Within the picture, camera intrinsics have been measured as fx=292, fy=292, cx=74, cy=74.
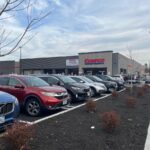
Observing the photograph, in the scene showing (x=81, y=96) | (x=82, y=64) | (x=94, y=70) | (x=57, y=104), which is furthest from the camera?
(x=82, y=64)

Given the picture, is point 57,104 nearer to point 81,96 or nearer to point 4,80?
point 4,80

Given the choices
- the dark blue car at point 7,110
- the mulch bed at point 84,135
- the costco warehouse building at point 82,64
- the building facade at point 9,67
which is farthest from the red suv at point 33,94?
the building facade at point 9,67

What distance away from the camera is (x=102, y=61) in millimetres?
63531

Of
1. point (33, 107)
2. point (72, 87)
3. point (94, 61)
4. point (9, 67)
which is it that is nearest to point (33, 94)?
point (33, 107)

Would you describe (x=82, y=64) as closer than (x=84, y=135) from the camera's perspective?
No

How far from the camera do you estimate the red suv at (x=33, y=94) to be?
35.6 feet

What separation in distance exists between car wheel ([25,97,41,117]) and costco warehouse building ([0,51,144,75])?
5080 centimetres

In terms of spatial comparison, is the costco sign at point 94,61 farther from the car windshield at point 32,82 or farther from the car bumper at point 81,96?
the car windshield at point 32,82

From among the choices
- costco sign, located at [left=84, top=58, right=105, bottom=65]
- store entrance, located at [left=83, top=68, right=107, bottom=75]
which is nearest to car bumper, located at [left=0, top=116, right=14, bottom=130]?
costco sign, located at [left=84, top=58, right=105, bottom=65]

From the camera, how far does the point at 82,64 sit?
66.0 meters

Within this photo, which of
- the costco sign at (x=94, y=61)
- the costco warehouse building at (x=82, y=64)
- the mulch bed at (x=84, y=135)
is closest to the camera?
the mulch bed at (x=84, y=135)

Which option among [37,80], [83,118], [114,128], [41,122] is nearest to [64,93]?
[37,80]

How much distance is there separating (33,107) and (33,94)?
1.60 feet

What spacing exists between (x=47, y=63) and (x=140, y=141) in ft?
205
